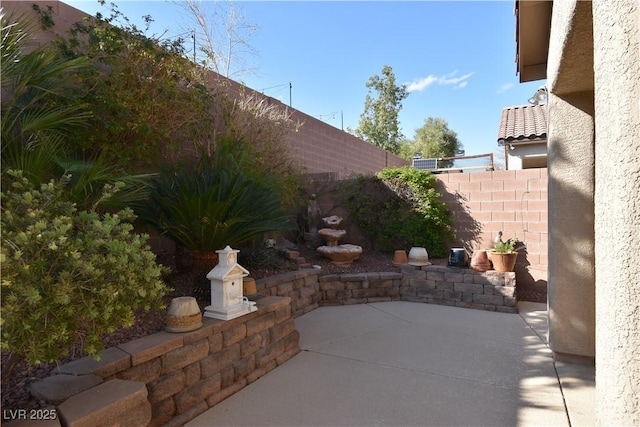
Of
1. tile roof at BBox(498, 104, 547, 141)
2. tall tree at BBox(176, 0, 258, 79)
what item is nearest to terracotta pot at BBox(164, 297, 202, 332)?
tall tree at BBox(176, 0, 258, 79)

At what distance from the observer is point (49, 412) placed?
1.79 meters

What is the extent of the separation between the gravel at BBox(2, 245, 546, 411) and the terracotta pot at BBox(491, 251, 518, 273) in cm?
79

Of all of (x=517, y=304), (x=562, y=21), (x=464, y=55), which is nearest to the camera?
(x=562, y=21)

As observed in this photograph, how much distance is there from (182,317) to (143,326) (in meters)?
0.45

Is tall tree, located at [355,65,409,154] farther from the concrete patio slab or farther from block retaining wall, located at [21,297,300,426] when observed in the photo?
block retaining wall, located at [21,297,300,426]

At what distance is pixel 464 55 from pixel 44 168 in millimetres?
11726

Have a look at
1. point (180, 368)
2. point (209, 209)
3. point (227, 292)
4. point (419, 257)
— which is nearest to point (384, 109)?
point (419, 257)

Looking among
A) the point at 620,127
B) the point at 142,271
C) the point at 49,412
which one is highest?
the point at 620,127

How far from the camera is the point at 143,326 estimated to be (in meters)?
3.06

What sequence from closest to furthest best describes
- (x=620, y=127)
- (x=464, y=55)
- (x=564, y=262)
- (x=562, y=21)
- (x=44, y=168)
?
(x=620, y=127) → (x=562, y=21) → (x=44, y=168) → (x=564, y=262) → (x=464, y=55)

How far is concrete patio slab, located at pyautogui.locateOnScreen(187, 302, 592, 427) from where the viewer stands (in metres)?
2.69

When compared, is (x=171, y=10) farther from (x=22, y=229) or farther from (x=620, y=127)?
(x=620, y=127)

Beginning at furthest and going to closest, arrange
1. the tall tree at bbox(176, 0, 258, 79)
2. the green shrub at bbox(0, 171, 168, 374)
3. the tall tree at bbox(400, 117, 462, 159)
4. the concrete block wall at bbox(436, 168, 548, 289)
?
the tall tree at bbox(400, 117, 462, 159) < the tall tree at bbox(176, 0, 258, 79) < the concrete block wall at bbox(436, 168, 548, 289) < the green shrub at bbox(0, 171, 168, 374)

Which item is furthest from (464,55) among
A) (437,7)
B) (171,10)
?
(171,10)
